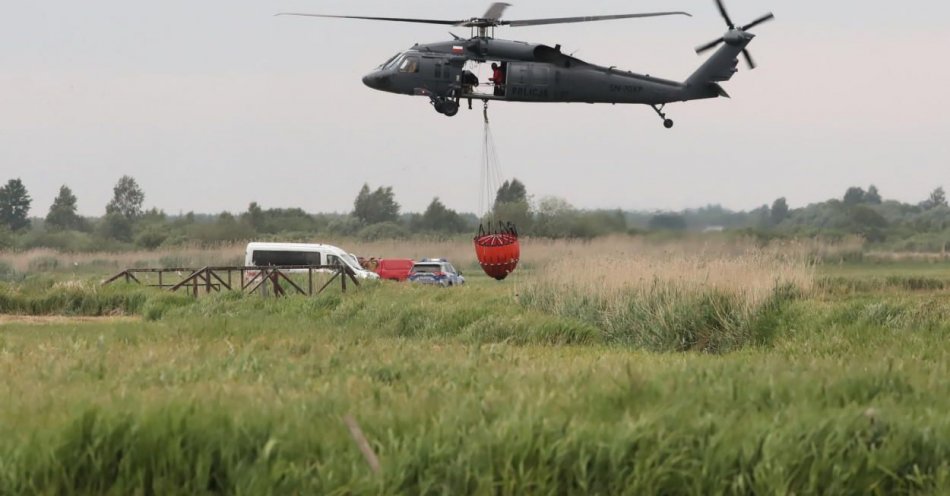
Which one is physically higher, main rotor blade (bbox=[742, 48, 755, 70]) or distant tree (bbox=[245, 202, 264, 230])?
main rotor blade (bbox=[742, 48, 755, 70])

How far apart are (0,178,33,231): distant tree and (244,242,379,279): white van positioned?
199 feet

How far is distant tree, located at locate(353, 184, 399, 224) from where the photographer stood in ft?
297

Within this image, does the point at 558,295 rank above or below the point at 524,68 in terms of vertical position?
below

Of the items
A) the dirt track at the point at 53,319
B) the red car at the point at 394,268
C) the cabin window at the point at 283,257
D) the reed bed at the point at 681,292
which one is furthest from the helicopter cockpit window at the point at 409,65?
the cabin window at the point at 283,257

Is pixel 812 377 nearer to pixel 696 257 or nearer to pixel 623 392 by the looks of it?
pixel 623 392

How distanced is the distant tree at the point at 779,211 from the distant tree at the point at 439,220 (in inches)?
1397

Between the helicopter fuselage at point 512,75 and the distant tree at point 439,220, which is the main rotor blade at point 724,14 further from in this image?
the distant tree at point 439,220

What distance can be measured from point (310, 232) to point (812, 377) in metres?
77.5

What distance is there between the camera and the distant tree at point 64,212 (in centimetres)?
10188

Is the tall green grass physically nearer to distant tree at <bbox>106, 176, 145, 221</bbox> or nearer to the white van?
the white van

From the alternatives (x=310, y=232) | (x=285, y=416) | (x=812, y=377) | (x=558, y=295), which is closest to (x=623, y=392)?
(x=812, y=377)

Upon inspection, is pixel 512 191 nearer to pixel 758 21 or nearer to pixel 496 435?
pixel 758 21

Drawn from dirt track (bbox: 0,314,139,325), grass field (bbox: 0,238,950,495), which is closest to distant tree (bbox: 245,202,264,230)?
dirt track (bbox: 0,314,139,325)

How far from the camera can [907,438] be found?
8.41m
